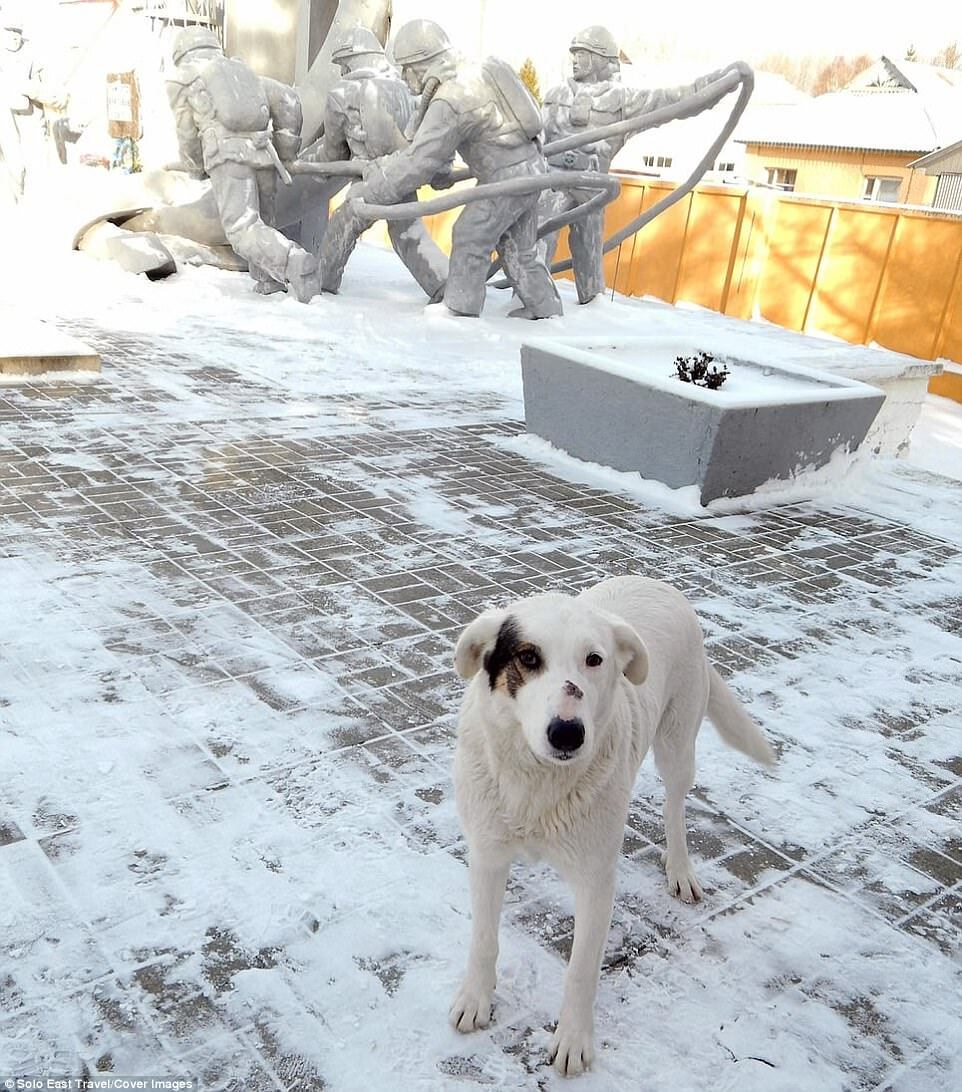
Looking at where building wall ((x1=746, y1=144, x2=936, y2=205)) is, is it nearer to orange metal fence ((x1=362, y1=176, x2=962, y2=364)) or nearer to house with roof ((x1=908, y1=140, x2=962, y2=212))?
house with roof ((x1=908, y1=140, x2=962, y2=212))

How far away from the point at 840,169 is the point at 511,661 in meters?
32.3

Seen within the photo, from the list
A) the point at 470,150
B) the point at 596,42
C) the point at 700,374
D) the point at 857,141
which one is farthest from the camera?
the point at 857,141

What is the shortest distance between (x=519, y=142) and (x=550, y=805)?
1020cm

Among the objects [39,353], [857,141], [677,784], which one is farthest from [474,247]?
[857,141]

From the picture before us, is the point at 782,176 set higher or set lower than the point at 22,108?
lower

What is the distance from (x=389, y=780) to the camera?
3322mm

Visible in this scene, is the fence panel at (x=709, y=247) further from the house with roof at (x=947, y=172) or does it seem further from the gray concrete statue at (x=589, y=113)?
the house with roof at (x=947, y=172)

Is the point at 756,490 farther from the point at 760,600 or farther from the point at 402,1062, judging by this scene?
the point at 402,1062

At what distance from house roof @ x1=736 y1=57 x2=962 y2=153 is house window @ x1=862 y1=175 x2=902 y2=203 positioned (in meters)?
1.09

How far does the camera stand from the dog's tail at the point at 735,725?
304 centimetres

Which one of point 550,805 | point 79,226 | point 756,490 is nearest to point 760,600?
point 756,490

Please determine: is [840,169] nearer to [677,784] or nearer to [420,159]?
[420,159]

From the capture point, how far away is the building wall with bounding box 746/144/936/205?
28.8 metres

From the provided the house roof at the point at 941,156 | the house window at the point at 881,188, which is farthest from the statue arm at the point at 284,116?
the house window at the point at 881,188
